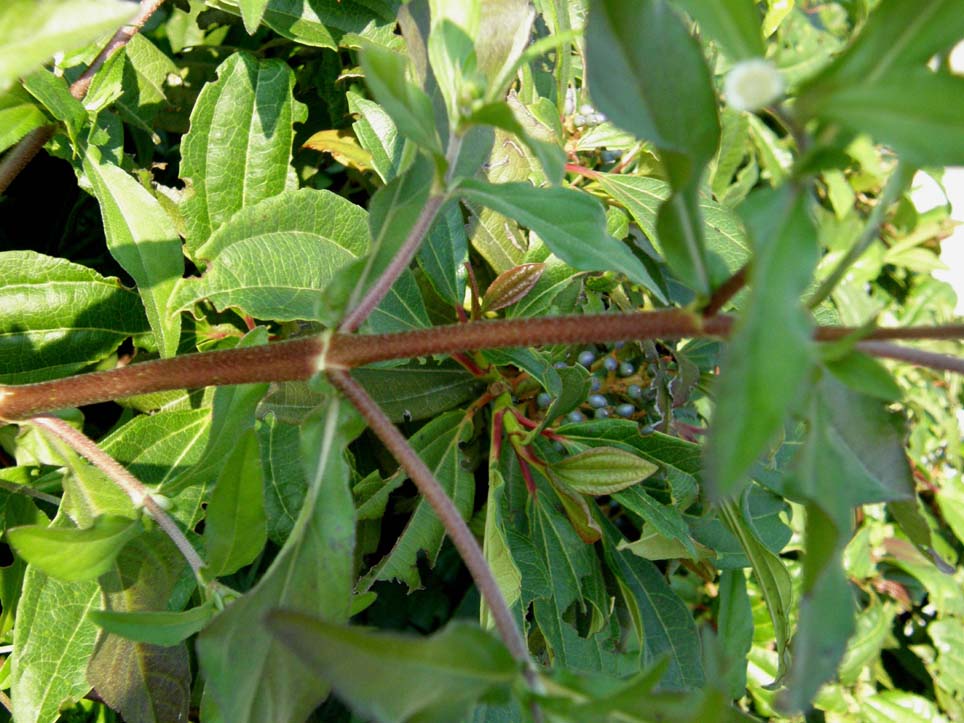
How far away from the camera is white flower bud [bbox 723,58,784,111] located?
0.34 meters

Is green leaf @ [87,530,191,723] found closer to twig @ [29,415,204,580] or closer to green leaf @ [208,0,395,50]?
twig @ [29,415,204,580]

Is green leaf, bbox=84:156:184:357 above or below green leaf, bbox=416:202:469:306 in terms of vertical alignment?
above

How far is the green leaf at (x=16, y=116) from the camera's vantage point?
657 mm

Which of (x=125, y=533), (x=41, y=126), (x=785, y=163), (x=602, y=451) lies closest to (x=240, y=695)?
(x=125, y=533)

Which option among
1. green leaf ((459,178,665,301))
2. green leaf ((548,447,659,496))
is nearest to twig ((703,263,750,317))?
green leaf ((459,178,665,301))

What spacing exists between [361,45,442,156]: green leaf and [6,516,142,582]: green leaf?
0.96 feet

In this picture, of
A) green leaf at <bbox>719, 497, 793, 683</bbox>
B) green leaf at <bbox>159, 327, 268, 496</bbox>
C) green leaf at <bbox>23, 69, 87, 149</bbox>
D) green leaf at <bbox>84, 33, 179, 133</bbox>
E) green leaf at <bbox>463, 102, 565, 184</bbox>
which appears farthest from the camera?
green leaf at <bbox>84, 33, 179, 133</bbox>

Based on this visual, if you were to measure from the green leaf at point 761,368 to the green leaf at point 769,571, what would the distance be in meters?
0.46

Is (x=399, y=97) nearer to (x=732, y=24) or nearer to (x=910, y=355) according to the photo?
(x=732, y=24)

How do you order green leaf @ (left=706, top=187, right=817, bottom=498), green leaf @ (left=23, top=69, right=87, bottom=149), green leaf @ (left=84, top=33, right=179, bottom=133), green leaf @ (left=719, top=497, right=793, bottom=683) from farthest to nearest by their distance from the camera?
1. green leaf @ (left=84, top=33, right=179, bottom=133)
2. green leaf @ (left=719, top=497, right=793, bottom=683)
3. green leaf @ (left=23, top=69, right=87, bottom=149)
4. green leaf @ (left=706, top=187, right=817, bottom=498)

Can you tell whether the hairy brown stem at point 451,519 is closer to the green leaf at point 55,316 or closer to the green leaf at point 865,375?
the green leaf at point 865,375

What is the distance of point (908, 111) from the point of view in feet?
1.02

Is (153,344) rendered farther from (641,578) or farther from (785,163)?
(785,163)

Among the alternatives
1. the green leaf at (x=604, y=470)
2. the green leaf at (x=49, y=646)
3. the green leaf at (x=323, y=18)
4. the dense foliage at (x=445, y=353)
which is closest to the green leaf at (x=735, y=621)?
the dense foliage at (x=445, y=353)
